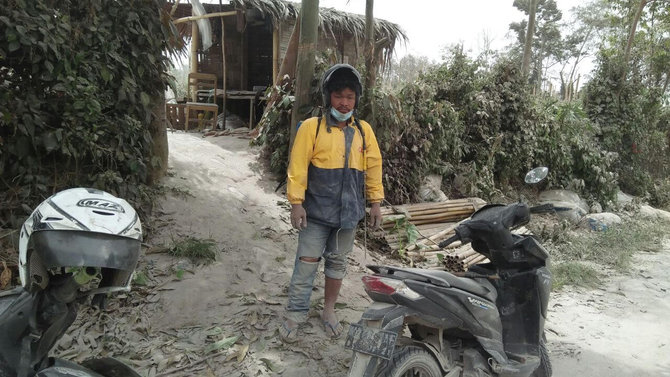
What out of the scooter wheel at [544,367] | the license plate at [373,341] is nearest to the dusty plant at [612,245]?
the scooter wheel at [544,367]

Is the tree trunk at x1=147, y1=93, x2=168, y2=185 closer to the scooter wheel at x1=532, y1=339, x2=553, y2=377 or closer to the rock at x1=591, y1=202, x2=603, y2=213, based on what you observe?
the scooter wheel at x1=532, y1=339, x2=553, y2=377

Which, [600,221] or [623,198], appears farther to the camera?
[623,198]

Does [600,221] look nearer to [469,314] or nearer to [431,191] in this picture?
[431,191]

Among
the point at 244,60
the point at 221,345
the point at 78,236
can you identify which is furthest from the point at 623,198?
the point at 78,236

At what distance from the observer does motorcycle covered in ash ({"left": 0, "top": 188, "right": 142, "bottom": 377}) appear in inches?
53.1

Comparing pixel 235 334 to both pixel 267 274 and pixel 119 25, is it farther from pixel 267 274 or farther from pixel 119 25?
pixel 119 25

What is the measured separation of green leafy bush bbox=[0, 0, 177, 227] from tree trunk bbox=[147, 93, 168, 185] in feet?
1.80

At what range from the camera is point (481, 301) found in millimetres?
2518

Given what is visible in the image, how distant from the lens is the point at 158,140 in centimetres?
512

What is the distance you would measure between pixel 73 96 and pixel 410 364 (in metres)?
3.18

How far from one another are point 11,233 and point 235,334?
1.86 metres

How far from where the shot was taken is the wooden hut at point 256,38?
35.7ft

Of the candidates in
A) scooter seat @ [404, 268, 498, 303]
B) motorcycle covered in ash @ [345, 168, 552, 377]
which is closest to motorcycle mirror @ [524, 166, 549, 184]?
motorcycle covered in ash @ [345, 168, 552, 377]

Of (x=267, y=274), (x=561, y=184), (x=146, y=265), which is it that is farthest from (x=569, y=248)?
(x=146, y=265)
